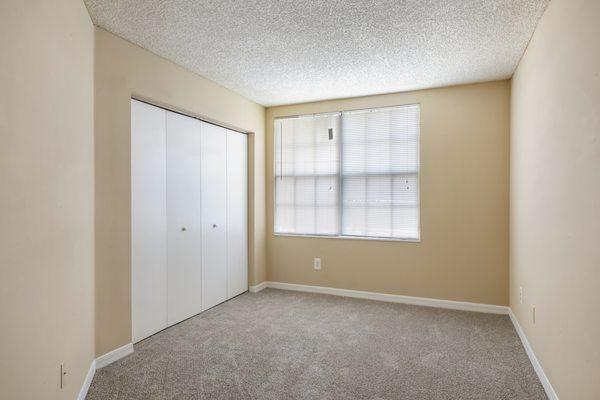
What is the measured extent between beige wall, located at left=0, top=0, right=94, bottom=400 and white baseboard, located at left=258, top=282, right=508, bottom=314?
2.67 m

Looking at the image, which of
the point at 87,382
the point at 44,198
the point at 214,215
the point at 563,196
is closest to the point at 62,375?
the point at 87,382

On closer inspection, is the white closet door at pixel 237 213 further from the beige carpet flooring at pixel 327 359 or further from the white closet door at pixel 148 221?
the white closet door at pixel 148 221

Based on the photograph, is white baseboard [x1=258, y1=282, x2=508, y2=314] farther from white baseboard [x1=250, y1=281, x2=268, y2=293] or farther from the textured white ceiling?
the textured white ceiling

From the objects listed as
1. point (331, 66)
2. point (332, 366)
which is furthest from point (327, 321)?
point (331, 66)

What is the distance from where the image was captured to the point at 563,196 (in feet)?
6.40

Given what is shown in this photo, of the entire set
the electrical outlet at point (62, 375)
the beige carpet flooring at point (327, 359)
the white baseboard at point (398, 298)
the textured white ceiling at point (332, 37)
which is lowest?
the beige carpet flooring at point (327, 359)

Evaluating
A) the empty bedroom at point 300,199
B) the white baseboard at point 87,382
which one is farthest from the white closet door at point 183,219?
the white baseboard at point 87,382

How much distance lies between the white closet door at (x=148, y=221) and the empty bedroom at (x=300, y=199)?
0.06 feet

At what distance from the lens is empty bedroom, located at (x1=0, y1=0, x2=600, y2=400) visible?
167 cm

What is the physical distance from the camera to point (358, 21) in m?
2.47

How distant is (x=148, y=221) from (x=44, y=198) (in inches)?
55.3

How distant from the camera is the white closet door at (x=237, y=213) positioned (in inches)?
166

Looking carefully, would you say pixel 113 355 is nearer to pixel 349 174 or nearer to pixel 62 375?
pixel 62 375

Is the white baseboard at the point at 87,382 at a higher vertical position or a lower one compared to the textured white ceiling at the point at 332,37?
lower
